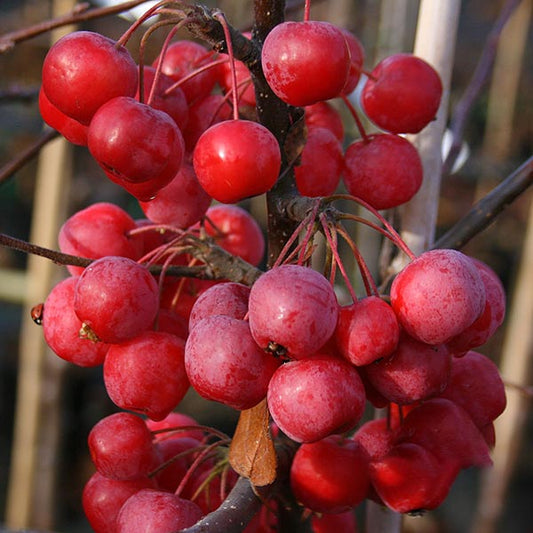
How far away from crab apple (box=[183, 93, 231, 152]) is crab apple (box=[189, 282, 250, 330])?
0.15 m

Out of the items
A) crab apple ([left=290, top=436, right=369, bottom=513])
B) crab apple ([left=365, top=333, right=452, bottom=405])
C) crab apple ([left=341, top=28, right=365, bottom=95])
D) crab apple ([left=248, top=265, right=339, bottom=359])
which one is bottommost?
crab apple ([left=290, top=436, right=369, bottom=513])

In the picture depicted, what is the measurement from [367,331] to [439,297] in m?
0.05

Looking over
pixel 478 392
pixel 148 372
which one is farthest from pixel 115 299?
pixel 478 392

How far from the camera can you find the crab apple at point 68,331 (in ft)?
Answer: 1.70

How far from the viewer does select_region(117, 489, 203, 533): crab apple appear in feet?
1.55

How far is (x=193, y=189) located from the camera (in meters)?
0.55

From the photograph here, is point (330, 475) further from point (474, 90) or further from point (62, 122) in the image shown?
point (474, 90)

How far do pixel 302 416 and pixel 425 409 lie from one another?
0.15m

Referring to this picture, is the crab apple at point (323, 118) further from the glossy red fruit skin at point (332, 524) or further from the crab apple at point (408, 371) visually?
the glossy red fruit skin at point (332, 524)

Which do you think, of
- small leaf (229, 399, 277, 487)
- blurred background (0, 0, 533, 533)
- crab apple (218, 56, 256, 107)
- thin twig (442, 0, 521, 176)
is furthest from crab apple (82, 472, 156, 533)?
blurred background (0, 0, 533, 533)

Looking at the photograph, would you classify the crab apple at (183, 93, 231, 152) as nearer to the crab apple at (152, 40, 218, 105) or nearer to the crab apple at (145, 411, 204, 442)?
the crab apple at (152, 40, 218, 105)

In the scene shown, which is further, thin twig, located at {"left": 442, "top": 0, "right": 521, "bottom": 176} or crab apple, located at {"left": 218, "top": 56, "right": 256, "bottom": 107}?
thin twig, located at {"left": 442, "top": 0, "right": 521, "bottom": 176}

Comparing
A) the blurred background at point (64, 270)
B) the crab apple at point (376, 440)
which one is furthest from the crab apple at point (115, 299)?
the blurred background at point (64, 270)

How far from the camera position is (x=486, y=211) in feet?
2.08
